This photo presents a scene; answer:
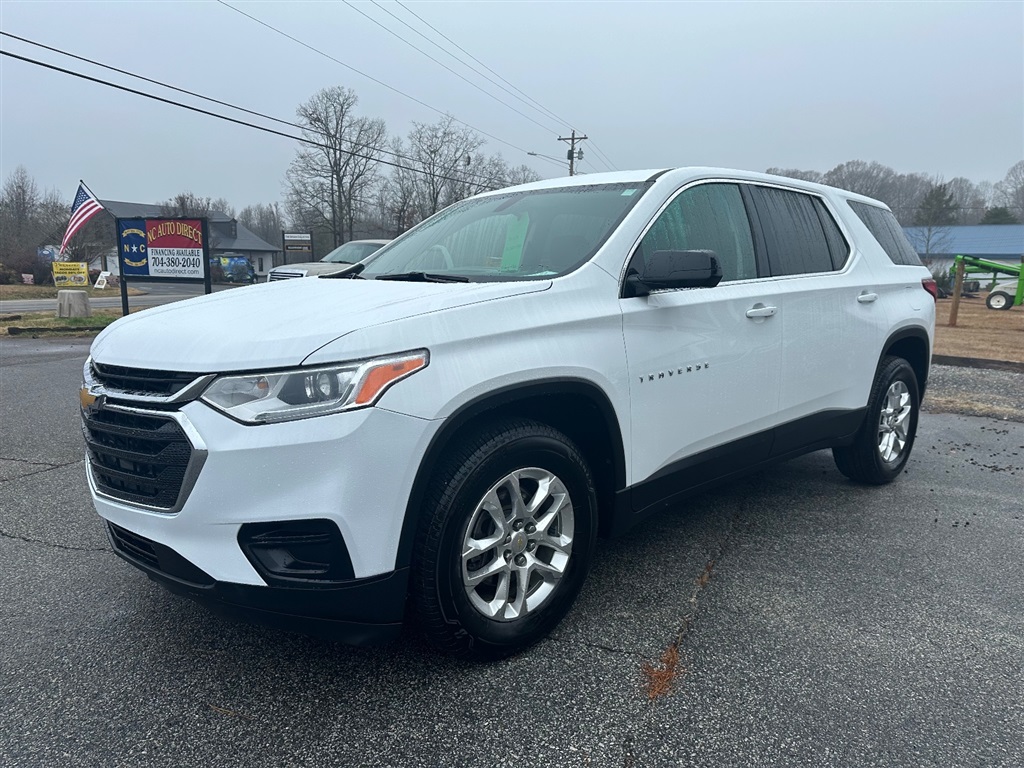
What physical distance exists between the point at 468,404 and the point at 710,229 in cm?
181

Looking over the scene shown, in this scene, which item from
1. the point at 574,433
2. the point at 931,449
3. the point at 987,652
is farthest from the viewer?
the point at 931,449

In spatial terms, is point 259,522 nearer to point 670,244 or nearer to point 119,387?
point 119,387

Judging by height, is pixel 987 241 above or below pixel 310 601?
above

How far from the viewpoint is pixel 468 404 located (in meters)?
2.40

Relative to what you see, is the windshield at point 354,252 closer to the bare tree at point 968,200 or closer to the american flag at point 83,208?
the american flag at point 83,208

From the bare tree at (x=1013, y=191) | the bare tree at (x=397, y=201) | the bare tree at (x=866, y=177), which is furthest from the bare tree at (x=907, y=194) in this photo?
the bare tree at (x=397, y=201)

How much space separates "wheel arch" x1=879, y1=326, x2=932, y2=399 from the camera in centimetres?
472

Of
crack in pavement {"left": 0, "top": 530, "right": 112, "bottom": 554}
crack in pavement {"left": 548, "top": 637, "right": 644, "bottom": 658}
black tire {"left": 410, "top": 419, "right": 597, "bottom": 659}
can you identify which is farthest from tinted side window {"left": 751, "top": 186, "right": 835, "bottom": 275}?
crack in pavement {"left": 0, "top": 530, "right": 112, "bottom": 554}

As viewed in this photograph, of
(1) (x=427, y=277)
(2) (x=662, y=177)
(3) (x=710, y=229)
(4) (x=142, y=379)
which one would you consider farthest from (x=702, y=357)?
(4) (x=142, y=379)

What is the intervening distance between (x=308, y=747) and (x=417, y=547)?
68 centimetres

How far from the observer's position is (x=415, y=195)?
53.1m

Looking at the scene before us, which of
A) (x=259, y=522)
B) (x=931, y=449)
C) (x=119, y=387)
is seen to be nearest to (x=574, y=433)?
(x=259, y=522)

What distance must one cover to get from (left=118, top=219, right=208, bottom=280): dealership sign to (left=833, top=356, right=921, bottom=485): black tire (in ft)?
42.1

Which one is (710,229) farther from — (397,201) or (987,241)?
(987,241)
